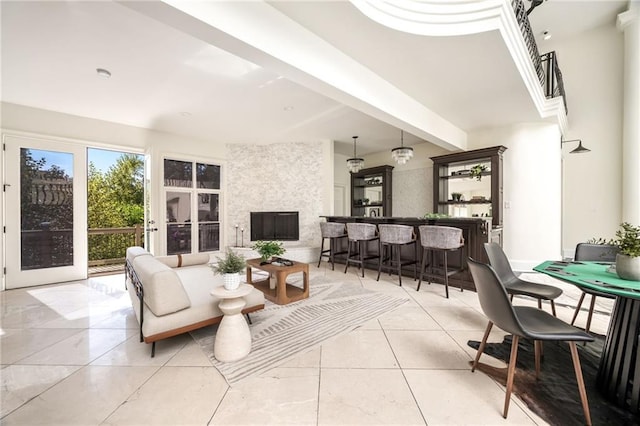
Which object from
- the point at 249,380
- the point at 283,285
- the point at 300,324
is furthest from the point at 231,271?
the point at 283,285

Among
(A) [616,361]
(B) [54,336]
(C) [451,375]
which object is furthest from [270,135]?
(A) [616,361]

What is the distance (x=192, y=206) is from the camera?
5.62 metres

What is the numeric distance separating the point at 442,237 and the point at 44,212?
6.32 m

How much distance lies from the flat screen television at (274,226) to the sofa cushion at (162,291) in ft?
13.2

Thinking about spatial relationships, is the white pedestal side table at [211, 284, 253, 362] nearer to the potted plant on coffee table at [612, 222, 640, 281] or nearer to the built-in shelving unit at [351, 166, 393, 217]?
the potted plant on coffee table at [612, 222, 640, 281]

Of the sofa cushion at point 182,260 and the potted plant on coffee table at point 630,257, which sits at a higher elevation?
the potted plant on coffee table at point 630,257

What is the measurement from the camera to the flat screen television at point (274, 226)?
619 cm

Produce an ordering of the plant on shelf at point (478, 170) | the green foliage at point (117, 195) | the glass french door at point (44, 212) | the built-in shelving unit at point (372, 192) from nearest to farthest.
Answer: the glass french door at point (44, 212), the plant on shelf at point (478, 170), the green foliage at point (117, 195), the built-in shelving unit at point (372, 192)

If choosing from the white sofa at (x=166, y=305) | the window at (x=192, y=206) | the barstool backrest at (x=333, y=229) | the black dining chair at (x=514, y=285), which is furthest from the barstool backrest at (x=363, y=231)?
the window at (x=192, y=206)

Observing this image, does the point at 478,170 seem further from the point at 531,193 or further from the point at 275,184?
the point at 275,184

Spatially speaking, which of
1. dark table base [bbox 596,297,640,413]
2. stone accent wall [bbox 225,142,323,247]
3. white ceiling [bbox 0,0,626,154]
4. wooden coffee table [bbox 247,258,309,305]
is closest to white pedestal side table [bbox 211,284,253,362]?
wooden coffee table [bbox 247,258,309,305]

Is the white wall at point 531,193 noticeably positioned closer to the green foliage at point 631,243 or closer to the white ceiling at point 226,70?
the white ceiling at point 226,70

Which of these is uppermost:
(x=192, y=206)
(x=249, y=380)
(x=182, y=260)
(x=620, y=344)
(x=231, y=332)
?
(x=192, y=206)

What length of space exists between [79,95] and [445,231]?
5626 mm
